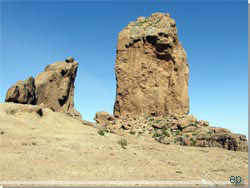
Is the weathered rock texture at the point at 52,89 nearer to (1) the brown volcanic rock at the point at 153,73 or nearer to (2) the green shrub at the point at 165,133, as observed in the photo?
(1) the brown volcanic rock at the point at 153,73

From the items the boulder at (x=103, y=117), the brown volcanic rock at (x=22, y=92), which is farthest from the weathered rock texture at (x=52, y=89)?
the boulder at (x=103, y=117)

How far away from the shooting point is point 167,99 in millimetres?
36406

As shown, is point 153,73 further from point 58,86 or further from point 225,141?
point 225,141

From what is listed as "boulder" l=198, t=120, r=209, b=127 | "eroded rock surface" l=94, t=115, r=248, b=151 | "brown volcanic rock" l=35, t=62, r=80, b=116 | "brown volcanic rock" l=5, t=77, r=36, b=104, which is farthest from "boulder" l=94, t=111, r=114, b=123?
"boulder" l=198, t=120, r=209, b=127

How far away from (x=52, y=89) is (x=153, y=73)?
1618cm

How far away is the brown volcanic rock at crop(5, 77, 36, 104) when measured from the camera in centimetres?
2806

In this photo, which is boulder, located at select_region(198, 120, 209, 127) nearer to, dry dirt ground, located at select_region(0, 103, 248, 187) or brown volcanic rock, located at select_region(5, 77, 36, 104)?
dry dirt ground, located at select_region(0, 103, 248, 187)

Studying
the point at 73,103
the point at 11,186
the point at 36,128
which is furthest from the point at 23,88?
the point at 11,186

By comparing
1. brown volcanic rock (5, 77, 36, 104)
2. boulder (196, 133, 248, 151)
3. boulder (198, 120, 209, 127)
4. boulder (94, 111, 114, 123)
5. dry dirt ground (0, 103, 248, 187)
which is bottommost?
dry dirt ground (0, 103, 248, 187)

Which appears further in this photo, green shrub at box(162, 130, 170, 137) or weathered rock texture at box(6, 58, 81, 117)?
green shrub at box(162, 130, 170, 137)

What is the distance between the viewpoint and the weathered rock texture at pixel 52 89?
2906 centimetres

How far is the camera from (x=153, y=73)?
37625 millimetres

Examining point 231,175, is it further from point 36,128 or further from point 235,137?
point 36,128

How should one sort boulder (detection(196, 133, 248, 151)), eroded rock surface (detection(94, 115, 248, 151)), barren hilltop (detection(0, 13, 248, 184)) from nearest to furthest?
1. barren hilltop (detection(0, 13, 248, 184))
2. boulder (detection(196, 133, 248, 151))
3. eroded rock surface (detection(94, 115, 248, 151))
